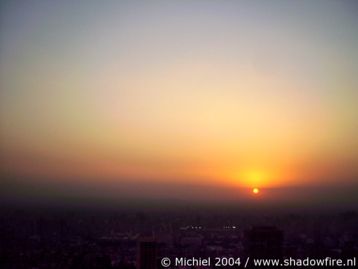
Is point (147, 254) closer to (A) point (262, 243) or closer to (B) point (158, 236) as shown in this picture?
(B) point (158, 236)

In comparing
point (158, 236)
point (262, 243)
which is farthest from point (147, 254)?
point (262, 243)

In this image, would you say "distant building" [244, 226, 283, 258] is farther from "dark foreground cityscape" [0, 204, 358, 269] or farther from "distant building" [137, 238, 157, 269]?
"distant building" [137, 238, 157, 269]

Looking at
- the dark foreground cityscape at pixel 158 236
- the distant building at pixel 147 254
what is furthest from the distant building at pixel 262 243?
the distant building at pixel 147 254

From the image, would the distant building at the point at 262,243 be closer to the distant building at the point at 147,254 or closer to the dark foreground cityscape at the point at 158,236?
the dark foreground cityscape at the point at 158,236

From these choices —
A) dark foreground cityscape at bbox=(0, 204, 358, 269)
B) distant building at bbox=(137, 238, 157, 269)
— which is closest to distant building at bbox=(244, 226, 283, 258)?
dark foreground cityscape at bbox=(0, 204, 358, 269)

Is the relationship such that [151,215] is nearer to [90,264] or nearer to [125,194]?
[125,194]

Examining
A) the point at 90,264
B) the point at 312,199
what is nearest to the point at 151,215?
the point at 90,264
